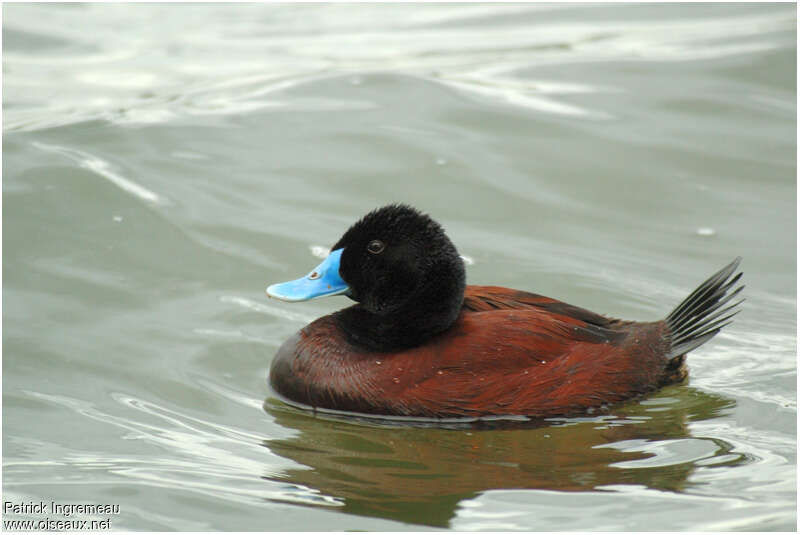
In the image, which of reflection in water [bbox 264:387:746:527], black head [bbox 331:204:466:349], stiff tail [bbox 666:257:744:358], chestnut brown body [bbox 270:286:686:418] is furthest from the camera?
stiff tail [bbox 666:257:744:358]

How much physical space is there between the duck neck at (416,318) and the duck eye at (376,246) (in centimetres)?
25

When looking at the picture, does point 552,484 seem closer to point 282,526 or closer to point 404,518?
point 404,518

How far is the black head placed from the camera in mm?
5152

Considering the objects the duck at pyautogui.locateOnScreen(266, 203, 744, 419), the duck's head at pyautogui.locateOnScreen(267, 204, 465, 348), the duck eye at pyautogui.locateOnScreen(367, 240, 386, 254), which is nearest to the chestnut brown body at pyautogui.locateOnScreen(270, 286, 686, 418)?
the duck at pyautogui.locateOnScreen(266, 203, 744, 419)

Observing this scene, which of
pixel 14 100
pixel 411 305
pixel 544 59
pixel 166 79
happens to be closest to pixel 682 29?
pixel 544 59

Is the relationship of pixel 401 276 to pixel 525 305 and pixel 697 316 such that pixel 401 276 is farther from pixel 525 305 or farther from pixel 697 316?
pixel 697 316

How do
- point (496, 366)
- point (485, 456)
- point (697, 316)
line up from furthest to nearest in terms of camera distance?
point (697, 316) < point (496, 366) < point (485, 456)

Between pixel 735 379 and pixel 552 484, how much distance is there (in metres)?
1.62

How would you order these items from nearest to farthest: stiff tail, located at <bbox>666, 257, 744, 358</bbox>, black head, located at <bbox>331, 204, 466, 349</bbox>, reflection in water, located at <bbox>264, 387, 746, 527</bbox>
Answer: reflection in water, located at <bbox>264, 387, 746, 527</bbox> < black head, located at <bbox>331, 204, 466, 349</bbox> < stiff tail, located at <bbox>666, 257, 744, 358</bbox>

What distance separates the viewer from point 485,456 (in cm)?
482

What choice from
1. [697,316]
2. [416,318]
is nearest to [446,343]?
[416,318]

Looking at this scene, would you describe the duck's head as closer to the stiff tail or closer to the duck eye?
the duck eye

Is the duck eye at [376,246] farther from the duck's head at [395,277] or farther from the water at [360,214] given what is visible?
the water at [360,214]

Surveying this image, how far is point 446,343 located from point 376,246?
554mm
